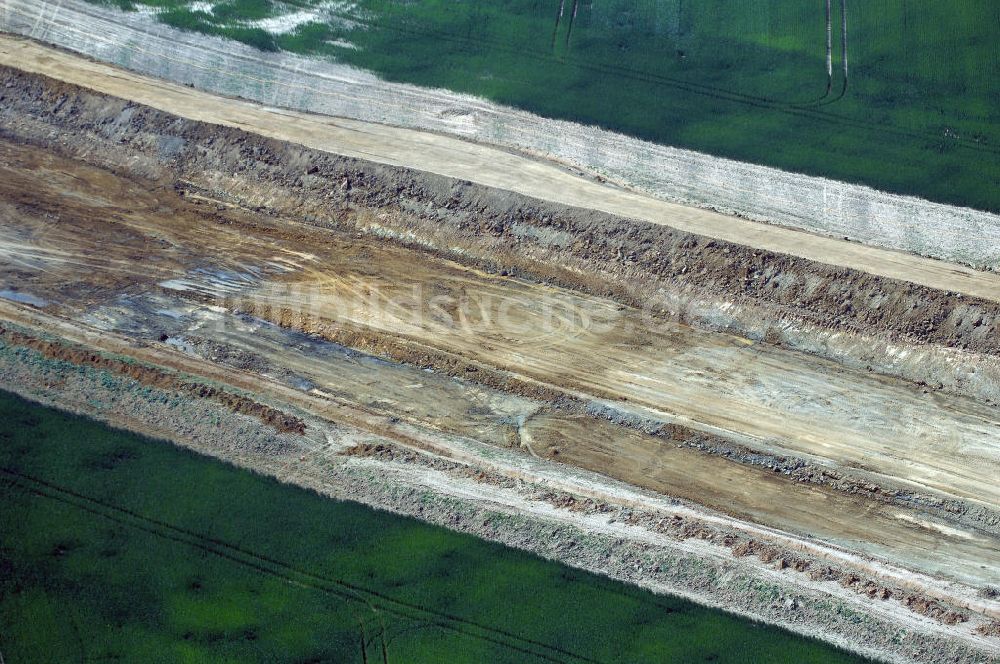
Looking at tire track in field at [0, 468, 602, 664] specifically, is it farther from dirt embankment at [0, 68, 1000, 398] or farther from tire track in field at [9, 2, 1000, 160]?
tire track in field at [9, 2, 1000, 160]

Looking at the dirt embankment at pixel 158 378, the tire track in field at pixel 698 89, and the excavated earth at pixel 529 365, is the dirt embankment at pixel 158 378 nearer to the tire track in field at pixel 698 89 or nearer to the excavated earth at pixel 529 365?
the excavated earth at pixel 529 365

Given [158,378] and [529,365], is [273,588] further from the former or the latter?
[529,365]

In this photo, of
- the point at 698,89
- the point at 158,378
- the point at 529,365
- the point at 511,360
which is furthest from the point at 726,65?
the point at 158,378

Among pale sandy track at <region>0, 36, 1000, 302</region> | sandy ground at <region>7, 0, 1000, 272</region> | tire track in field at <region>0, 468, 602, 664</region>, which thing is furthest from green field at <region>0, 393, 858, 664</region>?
sandy ground at <region>7, 0, 1000, 272</region>

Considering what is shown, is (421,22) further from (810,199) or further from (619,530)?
(619,530)

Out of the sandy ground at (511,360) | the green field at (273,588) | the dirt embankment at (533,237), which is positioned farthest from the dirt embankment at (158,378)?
the dirt embankment at (533,237)

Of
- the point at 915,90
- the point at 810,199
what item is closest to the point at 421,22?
the point at 810,199

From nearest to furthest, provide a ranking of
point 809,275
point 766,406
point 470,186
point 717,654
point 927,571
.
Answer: point 717,654 → point 927,571 → point 766,406 → point 809,275 → point 470,186
